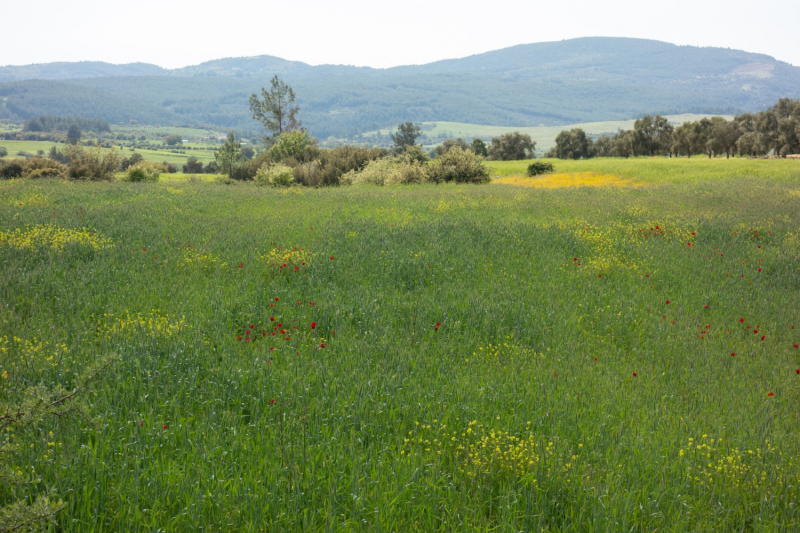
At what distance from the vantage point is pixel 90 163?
100ft

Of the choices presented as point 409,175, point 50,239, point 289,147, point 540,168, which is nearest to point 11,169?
point 289,147

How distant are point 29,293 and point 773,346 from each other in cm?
1157

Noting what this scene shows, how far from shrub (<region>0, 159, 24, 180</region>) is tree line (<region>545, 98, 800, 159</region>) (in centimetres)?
6419

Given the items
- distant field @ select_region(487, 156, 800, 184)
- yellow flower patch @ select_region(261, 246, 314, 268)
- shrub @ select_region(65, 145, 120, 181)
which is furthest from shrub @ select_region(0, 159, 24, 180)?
distant field @ select_region(487, 156, 800, 184)

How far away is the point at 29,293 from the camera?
7.90m

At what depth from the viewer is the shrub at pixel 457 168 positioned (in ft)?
110

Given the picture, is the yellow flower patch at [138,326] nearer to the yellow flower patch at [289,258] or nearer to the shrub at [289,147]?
the yellow flower patch at [289,258]

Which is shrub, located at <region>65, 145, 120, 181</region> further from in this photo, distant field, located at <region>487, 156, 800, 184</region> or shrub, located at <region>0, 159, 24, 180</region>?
distant field, located at <region>487, 156, 800, 184</region>

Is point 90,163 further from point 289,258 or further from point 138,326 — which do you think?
point 138,326

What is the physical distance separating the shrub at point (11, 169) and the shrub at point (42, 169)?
0.31 m

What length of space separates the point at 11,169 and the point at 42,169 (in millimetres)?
2139

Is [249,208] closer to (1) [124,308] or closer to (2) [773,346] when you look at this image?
(1) [124,308]

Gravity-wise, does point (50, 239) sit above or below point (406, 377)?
above

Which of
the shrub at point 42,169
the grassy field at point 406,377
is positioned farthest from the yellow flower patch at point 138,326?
the shrub at point 42,169
